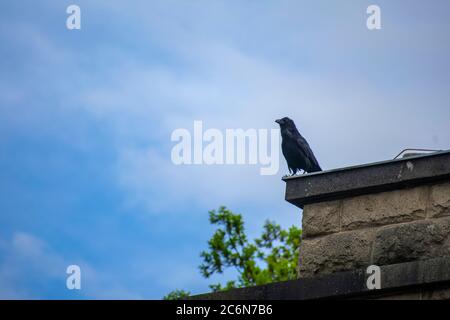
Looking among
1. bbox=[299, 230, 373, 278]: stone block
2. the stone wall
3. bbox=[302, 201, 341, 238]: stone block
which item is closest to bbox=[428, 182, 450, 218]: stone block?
the stone wall

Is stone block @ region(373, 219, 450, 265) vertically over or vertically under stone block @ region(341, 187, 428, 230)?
under

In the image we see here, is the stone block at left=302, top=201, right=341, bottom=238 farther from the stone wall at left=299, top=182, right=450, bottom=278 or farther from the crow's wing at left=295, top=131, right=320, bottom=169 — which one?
the crow's wing at left=295, top=131, right=320, bottom=169

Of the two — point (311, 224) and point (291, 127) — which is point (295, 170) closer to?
point (291, 127)

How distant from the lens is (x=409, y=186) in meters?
6.47

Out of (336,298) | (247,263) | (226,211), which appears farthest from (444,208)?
(226,211)

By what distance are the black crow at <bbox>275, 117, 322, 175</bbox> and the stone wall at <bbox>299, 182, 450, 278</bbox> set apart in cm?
446

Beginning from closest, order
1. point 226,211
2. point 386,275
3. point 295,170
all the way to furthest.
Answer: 1. point 386,275
2. point 295,170
3. point 226,211

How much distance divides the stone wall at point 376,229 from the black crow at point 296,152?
4458 mm

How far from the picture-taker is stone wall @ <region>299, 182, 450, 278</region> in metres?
6.27

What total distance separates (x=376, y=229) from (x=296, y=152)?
488 cm

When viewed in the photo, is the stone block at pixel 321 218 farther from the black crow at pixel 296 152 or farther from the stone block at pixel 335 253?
the black crow at pixel 296 152
